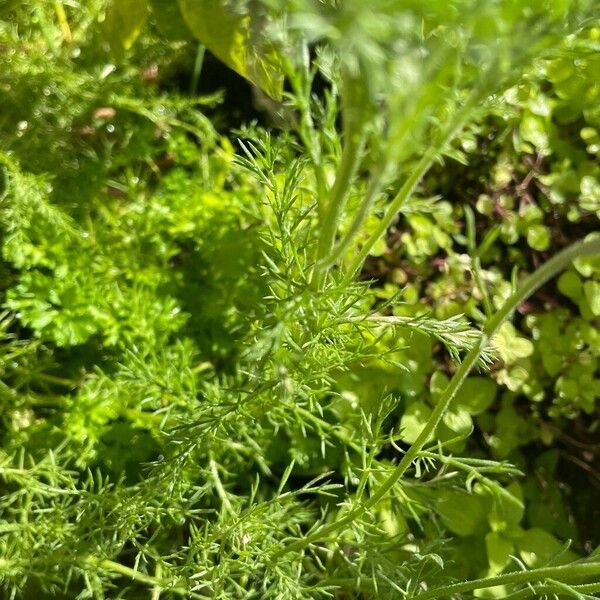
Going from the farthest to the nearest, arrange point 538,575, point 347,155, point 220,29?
1. point 220,29
2. point 538,575
3. point 347,155

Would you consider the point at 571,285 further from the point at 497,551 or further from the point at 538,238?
the point at 497,551

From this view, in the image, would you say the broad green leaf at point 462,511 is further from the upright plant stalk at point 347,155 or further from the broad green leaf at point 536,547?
the upright plant stalk at point 347,155

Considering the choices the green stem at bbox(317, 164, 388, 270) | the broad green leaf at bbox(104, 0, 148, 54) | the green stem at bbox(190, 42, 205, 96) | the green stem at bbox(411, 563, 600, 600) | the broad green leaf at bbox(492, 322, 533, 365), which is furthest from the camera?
the green stem at bbox(190, 42, 205, 96)

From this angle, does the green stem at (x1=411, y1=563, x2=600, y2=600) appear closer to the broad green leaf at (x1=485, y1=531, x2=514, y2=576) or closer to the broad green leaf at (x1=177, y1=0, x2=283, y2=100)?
the broad green leaf at (x1=485, y1=531, x2=514, y2=576)

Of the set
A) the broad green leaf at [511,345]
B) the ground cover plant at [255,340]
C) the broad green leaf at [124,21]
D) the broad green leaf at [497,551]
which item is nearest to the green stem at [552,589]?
the ground cover plant at [255,340]

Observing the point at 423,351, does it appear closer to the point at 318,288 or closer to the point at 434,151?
the point at 318,288

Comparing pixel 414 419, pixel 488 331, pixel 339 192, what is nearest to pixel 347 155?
pixel 339 192

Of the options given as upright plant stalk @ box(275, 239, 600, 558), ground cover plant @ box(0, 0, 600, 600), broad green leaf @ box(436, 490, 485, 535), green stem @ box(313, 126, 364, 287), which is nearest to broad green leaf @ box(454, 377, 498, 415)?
ground cover plant @ box(0, 0, 600, 600)

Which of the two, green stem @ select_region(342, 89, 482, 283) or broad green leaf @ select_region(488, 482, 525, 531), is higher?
green stem @ select_region(342, 89, 482, 283)
